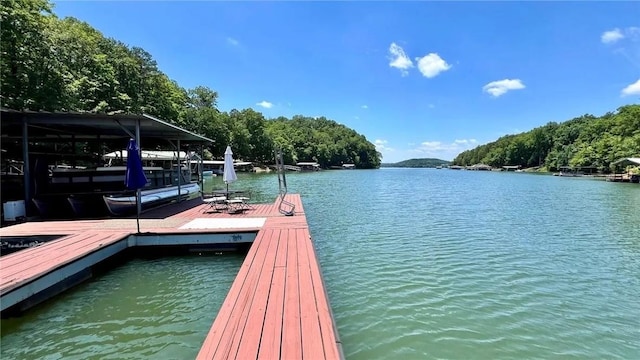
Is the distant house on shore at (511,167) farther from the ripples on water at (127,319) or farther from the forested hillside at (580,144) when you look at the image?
the ripples on water at (127,319)

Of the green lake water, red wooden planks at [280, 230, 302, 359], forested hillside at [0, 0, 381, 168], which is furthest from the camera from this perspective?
forested hillside at [0, 0, 381, 168]

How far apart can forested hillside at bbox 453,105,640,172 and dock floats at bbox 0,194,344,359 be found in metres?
69.0

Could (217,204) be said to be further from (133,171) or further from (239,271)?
(239,271)

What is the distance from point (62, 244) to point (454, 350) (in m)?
7.49

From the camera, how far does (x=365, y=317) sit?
5508 mm

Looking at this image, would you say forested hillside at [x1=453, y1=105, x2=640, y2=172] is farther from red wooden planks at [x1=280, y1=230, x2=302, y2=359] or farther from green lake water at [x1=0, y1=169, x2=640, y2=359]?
red wooden planks at [x1=280, y1=230, x2=302, y2=359]

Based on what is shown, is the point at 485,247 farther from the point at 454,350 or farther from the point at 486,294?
the point at 454,350

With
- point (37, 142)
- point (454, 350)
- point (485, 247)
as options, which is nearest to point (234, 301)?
point (454, 350)

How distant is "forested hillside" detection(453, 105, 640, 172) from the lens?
62.1 metres

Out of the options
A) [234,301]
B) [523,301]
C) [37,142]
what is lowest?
[523,301]

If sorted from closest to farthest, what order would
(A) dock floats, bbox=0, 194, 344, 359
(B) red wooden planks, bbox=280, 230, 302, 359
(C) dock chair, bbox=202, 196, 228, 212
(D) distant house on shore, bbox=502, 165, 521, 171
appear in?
1. (B) red wooden planks, bbox=280, 230, 302, 359
2. (A) dock floats, bbox=0, 194, 344, 359
3. (C) dock chair, bbox=202, 196, 228, 212
4. (D) distant house on shore, bbox=502, 165, 521, 171

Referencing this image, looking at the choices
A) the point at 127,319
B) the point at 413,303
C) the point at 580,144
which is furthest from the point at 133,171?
the point at 580,144

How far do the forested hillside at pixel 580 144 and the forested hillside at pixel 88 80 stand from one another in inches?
2547

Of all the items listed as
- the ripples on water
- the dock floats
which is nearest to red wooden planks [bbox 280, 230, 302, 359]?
the dock floats
